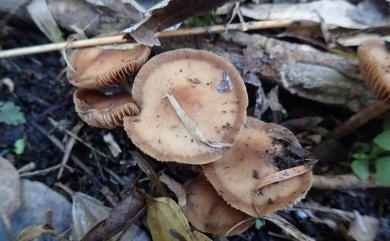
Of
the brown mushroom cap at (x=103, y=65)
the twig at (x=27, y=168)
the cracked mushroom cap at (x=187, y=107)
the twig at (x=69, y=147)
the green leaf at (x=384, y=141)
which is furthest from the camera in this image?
the twig at (x=69, y=147)

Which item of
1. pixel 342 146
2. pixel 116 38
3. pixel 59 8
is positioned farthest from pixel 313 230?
pixel 59 8

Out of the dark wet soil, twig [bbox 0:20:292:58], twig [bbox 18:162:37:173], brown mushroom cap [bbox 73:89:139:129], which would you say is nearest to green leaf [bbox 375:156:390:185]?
the dark wet soil

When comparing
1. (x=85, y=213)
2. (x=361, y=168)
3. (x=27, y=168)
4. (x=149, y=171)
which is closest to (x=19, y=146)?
(x=27, y=168)

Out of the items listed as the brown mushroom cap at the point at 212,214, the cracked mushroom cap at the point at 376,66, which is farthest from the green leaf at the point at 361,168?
the brown mushroom cap at the point at 212,214

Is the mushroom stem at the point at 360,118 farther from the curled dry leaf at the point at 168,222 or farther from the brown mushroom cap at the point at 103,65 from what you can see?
the brown mushroom cap at the point at 103,65

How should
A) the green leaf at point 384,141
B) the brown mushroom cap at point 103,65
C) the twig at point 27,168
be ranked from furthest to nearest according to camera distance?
1. the twig at point 27,168
2. the green leaf at point 384,141
3. the brown mushroom cap at point 103,65

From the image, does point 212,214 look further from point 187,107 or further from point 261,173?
point 187,107

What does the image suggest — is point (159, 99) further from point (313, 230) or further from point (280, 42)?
point (313, 230)

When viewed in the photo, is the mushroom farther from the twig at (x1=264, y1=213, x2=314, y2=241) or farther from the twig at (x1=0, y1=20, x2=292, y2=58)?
the twig at (x1=264, y1=213, x2=314, y2=241)
